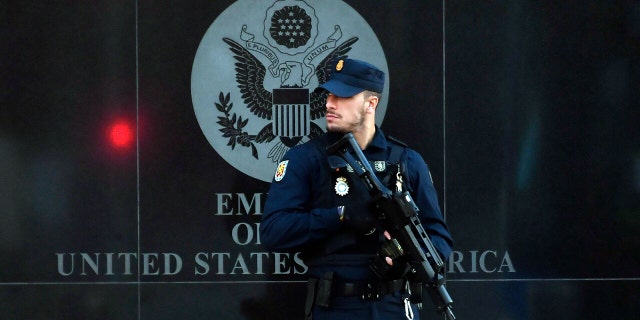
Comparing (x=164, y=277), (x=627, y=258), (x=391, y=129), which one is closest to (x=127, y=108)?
(x=164, y=277)

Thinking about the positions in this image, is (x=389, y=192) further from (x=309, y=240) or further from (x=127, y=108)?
(x=127, y=108)

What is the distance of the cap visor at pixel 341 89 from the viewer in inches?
161

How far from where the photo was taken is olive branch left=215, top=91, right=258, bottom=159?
493cm

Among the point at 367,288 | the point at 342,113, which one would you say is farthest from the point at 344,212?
the point at 342,113

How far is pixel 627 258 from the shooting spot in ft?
16.4

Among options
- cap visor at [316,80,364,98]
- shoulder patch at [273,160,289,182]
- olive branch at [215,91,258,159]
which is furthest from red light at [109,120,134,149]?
cap visor at [316,80,364,98]

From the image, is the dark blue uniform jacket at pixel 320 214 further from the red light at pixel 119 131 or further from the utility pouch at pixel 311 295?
the red light at pixel 119 131

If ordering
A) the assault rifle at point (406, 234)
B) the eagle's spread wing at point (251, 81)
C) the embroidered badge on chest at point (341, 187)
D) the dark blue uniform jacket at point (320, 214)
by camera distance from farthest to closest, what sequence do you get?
the eagle's spread wing at point (251, 81) → the embroidered badge on chest at point (341, 187) → the dark blue uniform jacket at point (320, 214) → the assault rifle at point (406, 234)

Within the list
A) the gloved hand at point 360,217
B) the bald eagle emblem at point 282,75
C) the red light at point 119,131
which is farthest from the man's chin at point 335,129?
the red light at point 119,131

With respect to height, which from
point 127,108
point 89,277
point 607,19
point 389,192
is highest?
point 607,19

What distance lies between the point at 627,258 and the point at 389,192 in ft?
5.66

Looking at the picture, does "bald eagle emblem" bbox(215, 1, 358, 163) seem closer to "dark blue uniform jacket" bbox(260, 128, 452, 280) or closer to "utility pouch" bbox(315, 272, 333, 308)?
"dark blue uniform jacket" bbox(260, 128, 452, 280)

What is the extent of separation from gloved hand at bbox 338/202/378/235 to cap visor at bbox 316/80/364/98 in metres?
0.48

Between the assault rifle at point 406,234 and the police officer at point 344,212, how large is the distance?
0.18 ft
